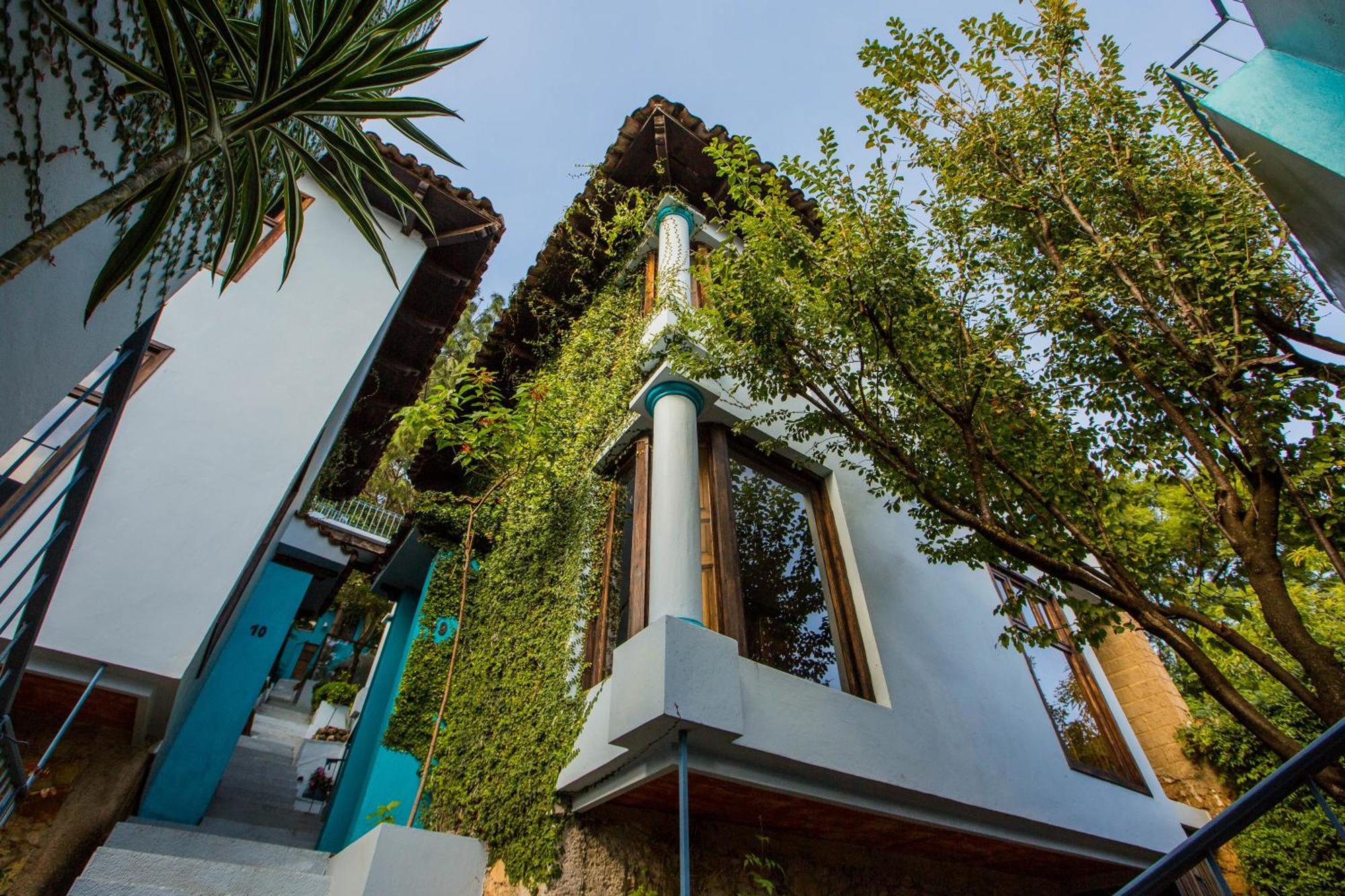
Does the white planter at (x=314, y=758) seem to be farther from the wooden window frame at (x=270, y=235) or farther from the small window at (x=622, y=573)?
the small window at (x=622, y=573)

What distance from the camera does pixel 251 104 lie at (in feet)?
5.63

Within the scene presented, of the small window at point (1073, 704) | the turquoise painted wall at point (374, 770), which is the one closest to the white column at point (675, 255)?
the small window at point (1073, 704)

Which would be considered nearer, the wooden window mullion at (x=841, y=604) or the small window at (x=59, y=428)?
the small window at (x=59, y=428)

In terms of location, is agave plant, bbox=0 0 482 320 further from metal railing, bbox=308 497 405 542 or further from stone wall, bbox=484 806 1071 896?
metal railing, bbox=308 497 405 542

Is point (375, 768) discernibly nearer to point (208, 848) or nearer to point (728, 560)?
point (208, 848)

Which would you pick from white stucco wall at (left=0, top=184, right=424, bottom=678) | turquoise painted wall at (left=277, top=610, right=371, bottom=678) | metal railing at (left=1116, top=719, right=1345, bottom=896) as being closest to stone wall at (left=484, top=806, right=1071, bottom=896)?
metal railing at (left=1116, top=719, right=1345, bottom=896)

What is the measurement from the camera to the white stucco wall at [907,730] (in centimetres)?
326

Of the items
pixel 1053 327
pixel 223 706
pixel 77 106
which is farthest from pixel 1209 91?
pixel 223 706

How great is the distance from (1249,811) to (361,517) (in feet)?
52.3

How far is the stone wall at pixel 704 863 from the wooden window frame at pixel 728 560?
3.09 feet

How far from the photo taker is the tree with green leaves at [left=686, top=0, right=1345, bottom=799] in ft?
11.1

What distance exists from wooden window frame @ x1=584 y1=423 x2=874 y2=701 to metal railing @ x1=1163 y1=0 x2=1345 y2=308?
3406 mm

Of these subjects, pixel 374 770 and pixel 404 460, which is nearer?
pixel 374 770

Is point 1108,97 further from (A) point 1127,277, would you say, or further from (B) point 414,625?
(B) point 414,625
